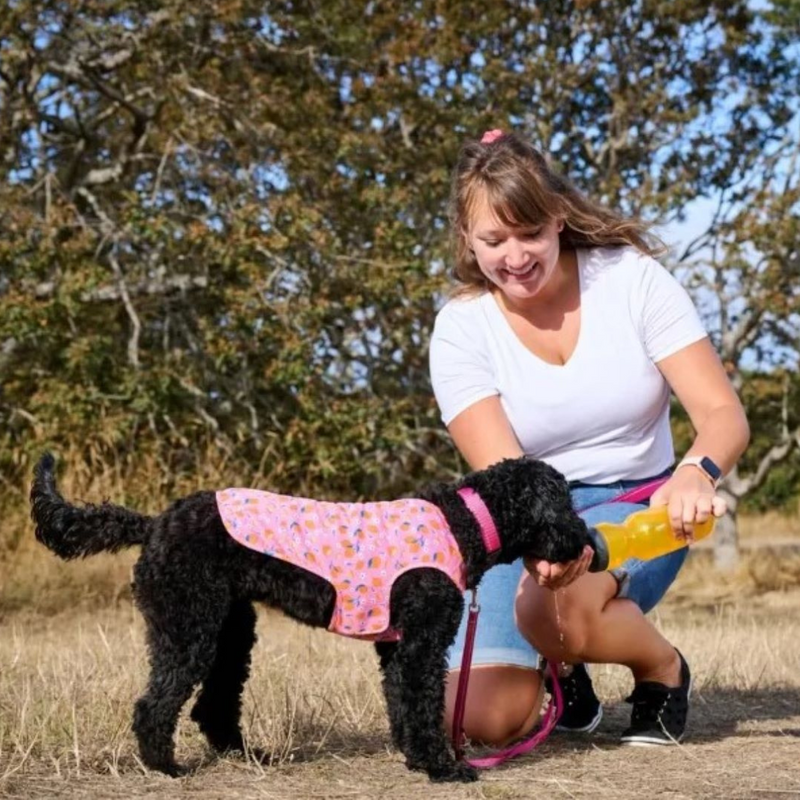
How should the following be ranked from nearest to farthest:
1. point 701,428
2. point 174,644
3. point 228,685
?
point 174,644, point 228,685, point 701,428

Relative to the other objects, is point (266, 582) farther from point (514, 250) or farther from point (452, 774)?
point (514, 250)

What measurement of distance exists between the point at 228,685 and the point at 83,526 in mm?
680

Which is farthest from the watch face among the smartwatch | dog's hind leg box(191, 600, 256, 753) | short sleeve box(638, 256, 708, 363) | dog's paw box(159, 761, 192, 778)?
dog's paw box(159, 761, 192, 778)

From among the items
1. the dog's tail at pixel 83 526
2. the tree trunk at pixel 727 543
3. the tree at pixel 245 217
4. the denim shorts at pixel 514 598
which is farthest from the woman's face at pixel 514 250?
the tree trunk at pixel 727 543

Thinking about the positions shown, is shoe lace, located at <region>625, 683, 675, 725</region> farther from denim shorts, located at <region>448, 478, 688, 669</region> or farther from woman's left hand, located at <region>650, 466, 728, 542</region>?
woman's left hand, located at <region>650, 466, 728, 542</region>

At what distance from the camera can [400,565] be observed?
11.6 feet

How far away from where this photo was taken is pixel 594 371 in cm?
430

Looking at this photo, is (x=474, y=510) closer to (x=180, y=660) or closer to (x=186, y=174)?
(x=180, y=660)

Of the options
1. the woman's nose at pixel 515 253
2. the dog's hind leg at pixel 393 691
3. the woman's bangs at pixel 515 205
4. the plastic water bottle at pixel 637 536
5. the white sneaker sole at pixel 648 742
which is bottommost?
the white sneaker sole at pixel 648 742

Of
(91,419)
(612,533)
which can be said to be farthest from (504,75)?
(612,533)

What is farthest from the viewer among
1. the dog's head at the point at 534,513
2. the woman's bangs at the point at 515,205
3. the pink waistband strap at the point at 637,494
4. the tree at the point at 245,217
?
the tree at the point at 245,217

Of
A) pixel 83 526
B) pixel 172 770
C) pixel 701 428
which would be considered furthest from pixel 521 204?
pixel 172 770

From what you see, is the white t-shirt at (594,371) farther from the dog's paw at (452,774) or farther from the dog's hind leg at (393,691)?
the dog's paw at (452,774)

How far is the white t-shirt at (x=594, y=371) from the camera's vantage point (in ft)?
14.1
